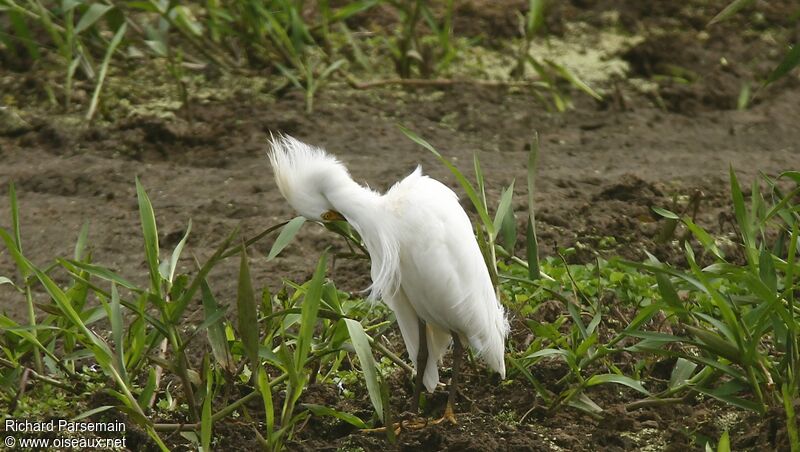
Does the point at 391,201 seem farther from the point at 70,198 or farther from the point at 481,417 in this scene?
the point at 70,198

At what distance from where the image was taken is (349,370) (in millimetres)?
3674

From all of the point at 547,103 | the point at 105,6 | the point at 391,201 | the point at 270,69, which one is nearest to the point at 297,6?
the point at 270,69

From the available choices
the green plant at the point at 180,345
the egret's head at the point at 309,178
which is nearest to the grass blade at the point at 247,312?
the green plant at the point at 180,345

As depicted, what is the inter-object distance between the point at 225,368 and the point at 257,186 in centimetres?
201

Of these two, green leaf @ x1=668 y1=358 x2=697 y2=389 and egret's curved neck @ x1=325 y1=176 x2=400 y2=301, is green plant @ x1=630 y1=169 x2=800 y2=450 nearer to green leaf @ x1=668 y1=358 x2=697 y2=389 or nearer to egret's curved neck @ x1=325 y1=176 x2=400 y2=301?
green leaf @ x1=668 y1=358 x2=697 y2=389

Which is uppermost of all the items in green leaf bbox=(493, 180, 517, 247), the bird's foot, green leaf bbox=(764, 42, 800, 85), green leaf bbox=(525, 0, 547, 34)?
green leaf bbox=(764, 42, 800, 85)

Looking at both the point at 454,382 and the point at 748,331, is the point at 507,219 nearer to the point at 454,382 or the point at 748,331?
the point at 454,382

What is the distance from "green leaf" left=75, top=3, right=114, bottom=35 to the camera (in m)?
5.34

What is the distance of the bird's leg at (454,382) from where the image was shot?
131 inches

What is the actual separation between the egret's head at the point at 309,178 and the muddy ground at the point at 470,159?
1.87 ft

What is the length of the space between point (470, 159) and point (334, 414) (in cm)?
251

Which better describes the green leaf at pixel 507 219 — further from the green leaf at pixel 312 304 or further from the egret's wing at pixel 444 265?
the green leaf at pixel 312 304

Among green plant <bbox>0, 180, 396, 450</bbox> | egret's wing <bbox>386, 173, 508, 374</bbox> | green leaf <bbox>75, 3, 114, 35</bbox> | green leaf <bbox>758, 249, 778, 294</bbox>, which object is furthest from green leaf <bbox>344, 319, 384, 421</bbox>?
green leaf <bbox>75, 3, 114, 35</bbox>

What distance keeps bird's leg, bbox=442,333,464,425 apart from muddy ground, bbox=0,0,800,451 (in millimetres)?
46
